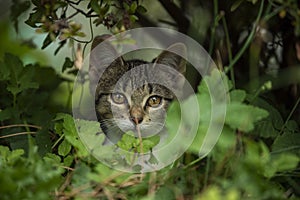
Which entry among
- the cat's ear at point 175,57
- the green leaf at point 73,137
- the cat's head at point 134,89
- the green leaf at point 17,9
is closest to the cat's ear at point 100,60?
the cat's head at point 134,89

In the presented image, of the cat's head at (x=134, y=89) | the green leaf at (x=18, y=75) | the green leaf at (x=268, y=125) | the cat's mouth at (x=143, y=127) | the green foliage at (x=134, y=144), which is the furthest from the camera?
the cat's head at (x=134, y=89)

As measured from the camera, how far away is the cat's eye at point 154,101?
2730 millimetres

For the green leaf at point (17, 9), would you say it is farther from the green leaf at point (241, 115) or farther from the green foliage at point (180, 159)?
the green leaf at point (241, 115)

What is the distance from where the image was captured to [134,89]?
2773mm

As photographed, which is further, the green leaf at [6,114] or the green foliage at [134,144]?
the green leaf at [6,114]

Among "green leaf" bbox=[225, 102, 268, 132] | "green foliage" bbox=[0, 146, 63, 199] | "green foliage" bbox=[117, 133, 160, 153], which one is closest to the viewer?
"green foliage" bbox=[0, 146, 63, 199]

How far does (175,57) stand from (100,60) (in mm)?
370

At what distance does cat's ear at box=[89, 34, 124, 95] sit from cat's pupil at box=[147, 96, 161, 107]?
0.25m

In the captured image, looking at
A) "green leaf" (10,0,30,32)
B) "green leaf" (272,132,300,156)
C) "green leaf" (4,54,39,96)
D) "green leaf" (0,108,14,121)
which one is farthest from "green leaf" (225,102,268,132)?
"green leaf" (10,0,30,32)

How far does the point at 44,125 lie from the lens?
7.88 feet

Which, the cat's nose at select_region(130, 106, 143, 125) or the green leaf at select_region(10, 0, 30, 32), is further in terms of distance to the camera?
the green leaf at select_region(10, 0, 30, 32)

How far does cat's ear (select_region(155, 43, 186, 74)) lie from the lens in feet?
8.52

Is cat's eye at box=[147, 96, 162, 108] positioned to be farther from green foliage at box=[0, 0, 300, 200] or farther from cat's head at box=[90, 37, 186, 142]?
green foliage at box=[0, 0, 300, 200]

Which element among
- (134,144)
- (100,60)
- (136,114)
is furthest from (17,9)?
(134,144)
